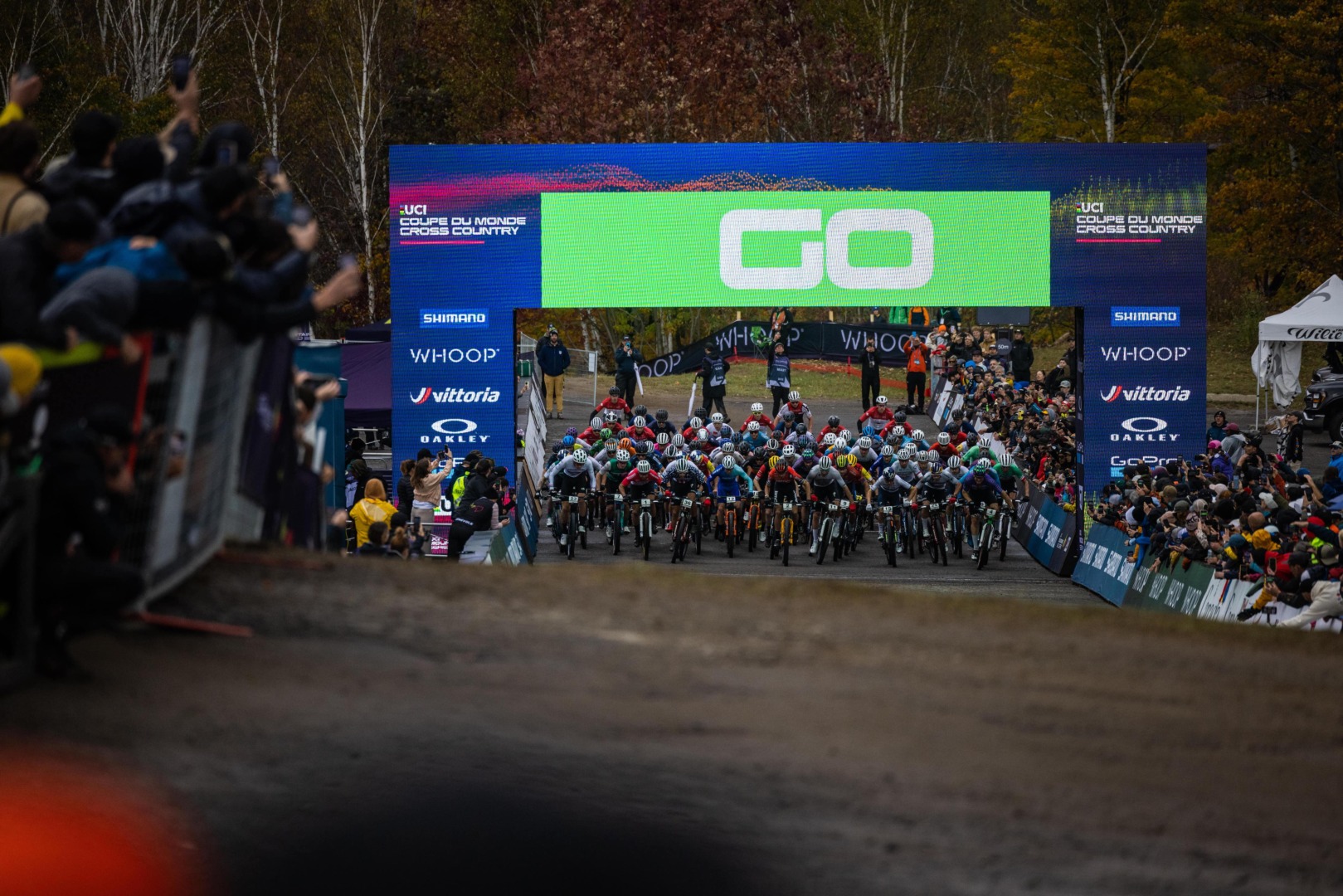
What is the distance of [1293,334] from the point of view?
1053 inches

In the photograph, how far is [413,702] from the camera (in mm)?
6273

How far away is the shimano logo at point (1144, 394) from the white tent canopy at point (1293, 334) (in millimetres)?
7043

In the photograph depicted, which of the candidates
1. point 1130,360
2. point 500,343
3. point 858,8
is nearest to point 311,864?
point 500,343

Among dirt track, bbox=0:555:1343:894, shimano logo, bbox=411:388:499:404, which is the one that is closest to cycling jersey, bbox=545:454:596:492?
shimano logo, bbox=411:388:499:404

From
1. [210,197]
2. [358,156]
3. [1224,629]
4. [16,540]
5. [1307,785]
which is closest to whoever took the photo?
[16,540]

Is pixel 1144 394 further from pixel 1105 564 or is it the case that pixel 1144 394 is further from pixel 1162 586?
pixel 1162 586

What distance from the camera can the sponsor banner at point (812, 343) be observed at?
34.1 metres

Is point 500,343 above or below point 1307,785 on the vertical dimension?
above

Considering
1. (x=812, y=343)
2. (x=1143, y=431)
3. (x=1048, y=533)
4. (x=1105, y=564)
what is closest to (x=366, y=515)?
(x=1105, y=564)

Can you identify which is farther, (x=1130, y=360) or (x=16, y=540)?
(x=1130, y=360)

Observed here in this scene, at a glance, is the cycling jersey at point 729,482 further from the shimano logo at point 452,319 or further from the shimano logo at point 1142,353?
the shimano logo at point 1142,353

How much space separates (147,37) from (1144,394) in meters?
28.8

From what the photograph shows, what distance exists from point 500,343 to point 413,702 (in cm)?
1427

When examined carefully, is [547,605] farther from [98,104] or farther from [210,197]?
[98,104]
